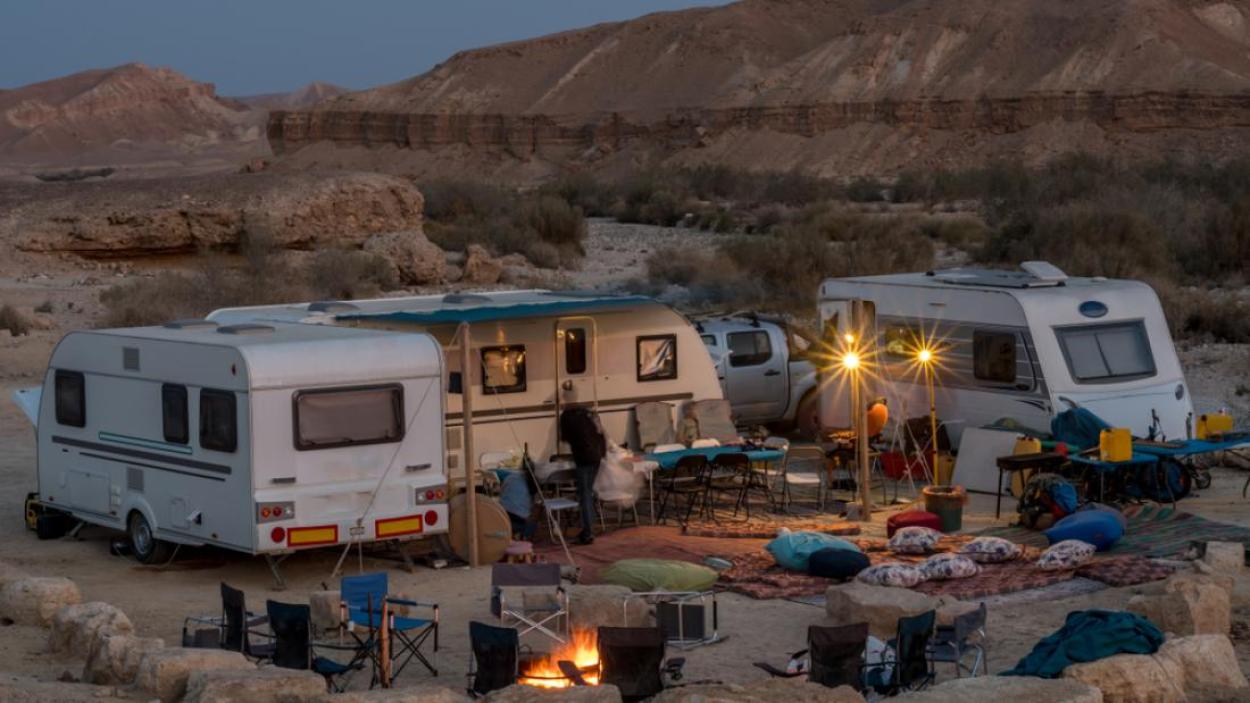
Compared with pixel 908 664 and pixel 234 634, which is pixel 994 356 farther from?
pixel 234 634

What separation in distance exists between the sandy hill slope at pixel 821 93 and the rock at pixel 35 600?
6249 cm

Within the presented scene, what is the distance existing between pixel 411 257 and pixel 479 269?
1.23m

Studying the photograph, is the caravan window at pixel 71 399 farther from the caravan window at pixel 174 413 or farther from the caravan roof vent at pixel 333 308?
the caravan roof vent at pixel 333 308

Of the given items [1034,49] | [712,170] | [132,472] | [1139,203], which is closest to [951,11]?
[1034,49]

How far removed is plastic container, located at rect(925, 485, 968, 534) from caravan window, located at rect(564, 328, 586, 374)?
3.36 meters

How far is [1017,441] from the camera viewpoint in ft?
49.6

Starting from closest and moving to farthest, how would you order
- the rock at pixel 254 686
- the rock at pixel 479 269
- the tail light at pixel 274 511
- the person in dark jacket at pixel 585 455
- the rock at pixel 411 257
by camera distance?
the rock at pixel 254 686 < the tail light at pixel 274 511 < the person in dark jacket at pixel 585 455 < the rock at pixel 411 257 < the rock at pixel 479 269

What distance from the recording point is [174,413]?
42.1 ft

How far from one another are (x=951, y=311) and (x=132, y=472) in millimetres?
7594

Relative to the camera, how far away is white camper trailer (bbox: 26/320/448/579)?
1224 centimetres

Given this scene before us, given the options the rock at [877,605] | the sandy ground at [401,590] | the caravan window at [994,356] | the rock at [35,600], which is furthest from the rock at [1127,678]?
the caravan window at [994,356]

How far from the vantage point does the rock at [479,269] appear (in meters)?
32.2

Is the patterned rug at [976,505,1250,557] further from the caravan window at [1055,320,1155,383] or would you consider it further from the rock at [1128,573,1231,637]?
the rock at [1128,573,1231,637]

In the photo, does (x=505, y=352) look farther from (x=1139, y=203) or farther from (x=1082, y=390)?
(x=1139, y=203)
